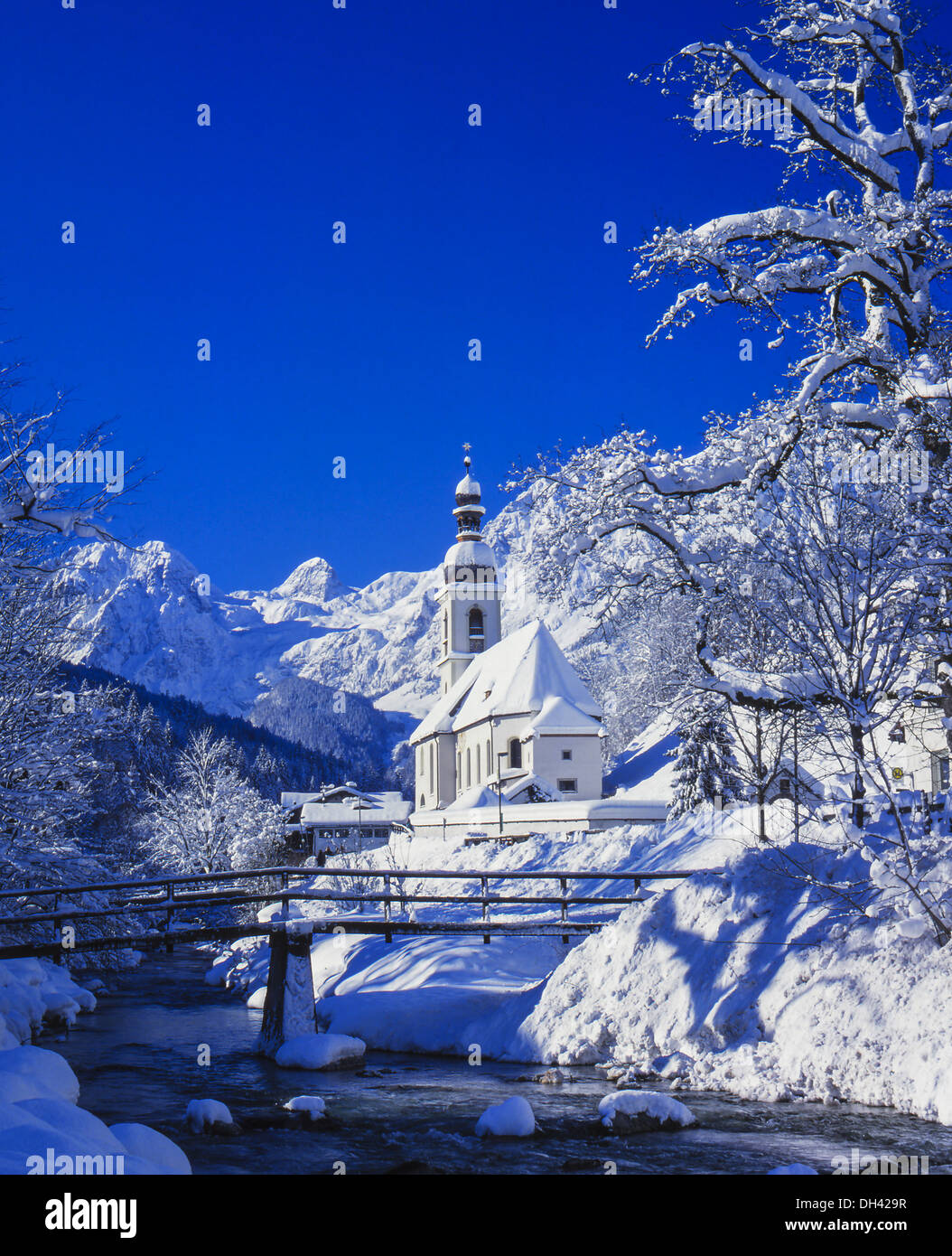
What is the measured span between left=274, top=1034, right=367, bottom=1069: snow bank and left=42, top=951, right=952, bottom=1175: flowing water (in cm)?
21

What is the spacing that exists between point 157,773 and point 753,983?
90.2 meters

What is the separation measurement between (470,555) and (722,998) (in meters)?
78.5

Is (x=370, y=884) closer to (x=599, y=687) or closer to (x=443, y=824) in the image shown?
(x=443, y=824)

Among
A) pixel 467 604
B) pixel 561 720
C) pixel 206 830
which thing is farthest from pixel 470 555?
pixel 206 830

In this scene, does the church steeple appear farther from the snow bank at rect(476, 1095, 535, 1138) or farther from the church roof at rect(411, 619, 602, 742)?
the snow bank at rect(476, 1095, 535, 1138)

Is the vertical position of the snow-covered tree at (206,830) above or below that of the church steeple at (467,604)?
below

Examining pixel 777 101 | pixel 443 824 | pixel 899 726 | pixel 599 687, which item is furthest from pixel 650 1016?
pixel 599 687

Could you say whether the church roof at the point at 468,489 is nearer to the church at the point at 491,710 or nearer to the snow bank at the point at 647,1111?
the church at the point at 491,710

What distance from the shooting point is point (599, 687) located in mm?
111000

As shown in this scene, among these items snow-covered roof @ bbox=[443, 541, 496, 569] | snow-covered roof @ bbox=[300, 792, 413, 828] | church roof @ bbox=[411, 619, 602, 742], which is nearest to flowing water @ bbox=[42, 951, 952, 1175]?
church roof @ bbox=[411, 619, 602, 742]

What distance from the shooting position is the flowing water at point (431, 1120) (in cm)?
1001

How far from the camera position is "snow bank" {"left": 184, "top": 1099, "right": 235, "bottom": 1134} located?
1169cm

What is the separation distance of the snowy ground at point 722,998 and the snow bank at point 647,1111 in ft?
4.74

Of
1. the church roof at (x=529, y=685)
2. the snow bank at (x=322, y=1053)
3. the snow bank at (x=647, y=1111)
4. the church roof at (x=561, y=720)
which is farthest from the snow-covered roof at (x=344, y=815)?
the snow bank at (x=647, y=1111)
